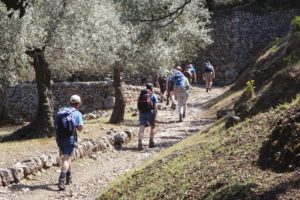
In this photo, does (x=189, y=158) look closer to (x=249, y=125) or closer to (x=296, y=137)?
(x=249, y=125)

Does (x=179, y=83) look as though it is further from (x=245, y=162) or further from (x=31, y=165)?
(x=245, y=162)

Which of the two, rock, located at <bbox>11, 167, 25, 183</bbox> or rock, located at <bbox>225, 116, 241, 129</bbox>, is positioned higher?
rock, located at <bbox>225, 116, 241, 129</bbox>

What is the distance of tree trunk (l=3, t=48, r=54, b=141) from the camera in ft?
57.3

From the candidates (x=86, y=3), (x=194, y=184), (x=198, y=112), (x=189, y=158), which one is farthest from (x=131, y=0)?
(x=194, y=184)

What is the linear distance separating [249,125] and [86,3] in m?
9.33

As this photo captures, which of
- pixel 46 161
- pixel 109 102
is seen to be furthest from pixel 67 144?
pixel 109 102

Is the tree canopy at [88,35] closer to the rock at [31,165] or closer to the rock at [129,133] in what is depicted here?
the rock at [129,133]

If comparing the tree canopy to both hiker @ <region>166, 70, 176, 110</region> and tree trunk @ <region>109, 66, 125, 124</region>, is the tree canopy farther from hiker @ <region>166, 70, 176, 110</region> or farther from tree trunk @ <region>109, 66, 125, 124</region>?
hiker @ <region>166, 70, 176, 110</region>

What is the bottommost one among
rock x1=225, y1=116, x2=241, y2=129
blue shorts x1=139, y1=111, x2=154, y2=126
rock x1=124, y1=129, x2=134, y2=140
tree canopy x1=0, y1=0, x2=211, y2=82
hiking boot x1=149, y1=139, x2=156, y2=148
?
hiking boot x1=149, y1=139, x2=156, y2=148

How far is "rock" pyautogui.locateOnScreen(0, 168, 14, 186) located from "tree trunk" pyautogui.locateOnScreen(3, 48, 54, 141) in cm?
527

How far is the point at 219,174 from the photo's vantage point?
7652mm

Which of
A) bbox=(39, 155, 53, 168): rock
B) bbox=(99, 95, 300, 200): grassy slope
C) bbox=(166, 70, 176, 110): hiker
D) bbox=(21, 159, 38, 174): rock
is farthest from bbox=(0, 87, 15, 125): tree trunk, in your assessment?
bbox=(99, 95, 300, 200): grassy slope

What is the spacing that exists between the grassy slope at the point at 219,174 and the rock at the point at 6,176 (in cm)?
310

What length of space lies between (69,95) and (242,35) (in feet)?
45.5
